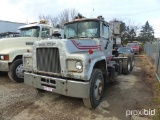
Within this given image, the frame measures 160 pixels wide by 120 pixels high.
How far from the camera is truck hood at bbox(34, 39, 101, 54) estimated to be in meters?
3.84

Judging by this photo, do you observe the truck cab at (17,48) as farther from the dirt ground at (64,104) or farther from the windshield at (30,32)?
the dirt ground at (64,104)

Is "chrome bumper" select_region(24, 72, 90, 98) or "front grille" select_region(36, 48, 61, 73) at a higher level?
"front grille" select_region(36, 48, 61, 73)

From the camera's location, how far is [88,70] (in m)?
3.75

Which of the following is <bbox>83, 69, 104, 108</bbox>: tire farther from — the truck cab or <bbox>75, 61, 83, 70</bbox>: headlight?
the truck cab

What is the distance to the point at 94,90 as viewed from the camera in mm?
4207

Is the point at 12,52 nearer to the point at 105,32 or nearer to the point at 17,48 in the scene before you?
the point at 17,48

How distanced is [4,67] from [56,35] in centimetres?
274

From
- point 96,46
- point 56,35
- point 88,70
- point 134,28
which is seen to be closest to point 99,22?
point 96,46

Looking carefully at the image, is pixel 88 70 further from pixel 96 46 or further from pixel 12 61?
Answer: pixel 12 61

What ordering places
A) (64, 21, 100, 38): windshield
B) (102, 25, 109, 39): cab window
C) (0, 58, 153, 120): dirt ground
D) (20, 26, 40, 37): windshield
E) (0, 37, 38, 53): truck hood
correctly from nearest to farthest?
(0, 58, 153, 120): dirt ground
(64, 21, 100, 38): windshield
(102, 25, 109, 39): cab window
(0, 37, 38, 53): truck hood
(20, 26, 40, 37): windshield

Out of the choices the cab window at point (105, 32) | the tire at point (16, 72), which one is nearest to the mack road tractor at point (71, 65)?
the cab window at point (105, 32)

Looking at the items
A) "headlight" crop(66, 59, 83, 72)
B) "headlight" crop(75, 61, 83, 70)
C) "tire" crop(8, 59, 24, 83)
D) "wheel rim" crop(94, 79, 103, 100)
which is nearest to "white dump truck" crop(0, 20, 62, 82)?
"tire" crop(8, 59, 24, 83)

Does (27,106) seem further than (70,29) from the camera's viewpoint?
No

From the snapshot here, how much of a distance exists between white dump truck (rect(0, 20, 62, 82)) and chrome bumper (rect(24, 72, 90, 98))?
2.14m
